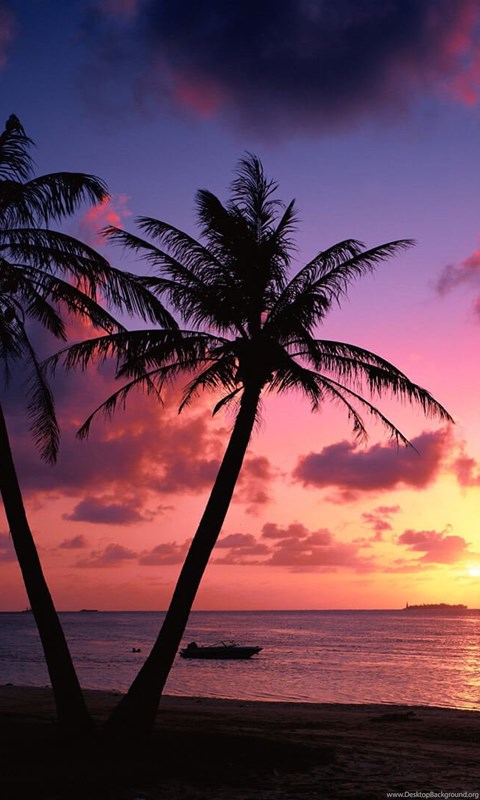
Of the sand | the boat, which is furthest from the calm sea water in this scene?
the sand

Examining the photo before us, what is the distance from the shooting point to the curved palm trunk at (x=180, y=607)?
11805 mm

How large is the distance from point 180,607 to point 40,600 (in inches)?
90.5

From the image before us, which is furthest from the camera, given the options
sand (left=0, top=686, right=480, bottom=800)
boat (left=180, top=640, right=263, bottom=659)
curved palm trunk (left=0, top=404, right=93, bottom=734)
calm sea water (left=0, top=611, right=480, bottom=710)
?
boat (left=180, top=640, right=263, bottom=659)

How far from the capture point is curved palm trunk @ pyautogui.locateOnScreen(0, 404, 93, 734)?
11.8 m

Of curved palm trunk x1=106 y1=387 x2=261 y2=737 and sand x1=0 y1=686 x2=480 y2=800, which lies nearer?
sand x1=0 y1=686 x2=480 y2=800

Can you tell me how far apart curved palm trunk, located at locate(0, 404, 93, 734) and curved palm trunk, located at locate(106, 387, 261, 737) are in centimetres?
73

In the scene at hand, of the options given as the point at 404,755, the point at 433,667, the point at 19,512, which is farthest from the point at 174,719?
the point at 433,667

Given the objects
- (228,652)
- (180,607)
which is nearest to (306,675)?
(228,652)

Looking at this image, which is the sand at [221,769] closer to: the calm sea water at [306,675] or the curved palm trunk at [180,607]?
the curved palm trunk at [180,607]

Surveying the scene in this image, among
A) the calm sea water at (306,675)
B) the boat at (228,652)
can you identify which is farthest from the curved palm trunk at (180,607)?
the boat at (228,652)

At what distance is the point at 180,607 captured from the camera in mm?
12211

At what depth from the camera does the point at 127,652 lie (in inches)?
3354

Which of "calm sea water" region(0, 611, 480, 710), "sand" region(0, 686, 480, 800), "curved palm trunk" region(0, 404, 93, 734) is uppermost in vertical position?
"curved palm trunk" region(0, 404, 93, 734)

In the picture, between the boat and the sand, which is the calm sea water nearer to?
the boat
